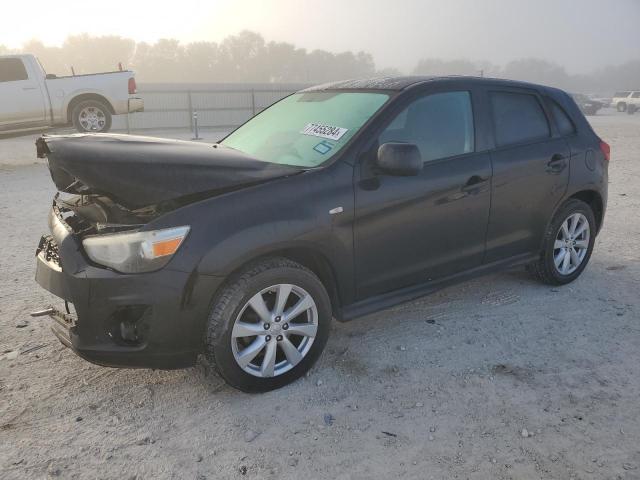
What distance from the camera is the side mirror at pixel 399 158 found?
3.10m

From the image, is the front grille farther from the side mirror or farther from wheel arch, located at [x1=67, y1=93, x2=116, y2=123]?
wheel arch, located at [x1=67, y1=93, x2=116, y2=123]

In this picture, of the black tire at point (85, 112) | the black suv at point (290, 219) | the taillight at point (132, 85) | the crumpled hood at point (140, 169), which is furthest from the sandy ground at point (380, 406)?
the taillight at point (132, 85)

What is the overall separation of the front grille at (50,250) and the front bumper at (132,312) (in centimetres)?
14

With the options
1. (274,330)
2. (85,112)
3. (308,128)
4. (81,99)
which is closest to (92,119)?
(85,112)

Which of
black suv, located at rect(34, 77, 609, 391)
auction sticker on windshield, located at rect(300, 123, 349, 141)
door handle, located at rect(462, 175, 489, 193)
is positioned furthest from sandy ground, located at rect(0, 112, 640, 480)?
auction sticker on windshield, located at rect(300, 123, 349, 141)

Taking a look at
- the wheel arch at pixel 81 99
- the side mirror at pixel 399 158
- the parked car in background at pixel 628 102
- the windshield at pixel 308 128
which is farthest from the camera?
the parked car in background at pixel 628 102

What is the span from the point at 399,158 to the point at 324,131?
648mm

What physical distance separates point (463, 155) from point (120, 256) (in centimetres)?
233

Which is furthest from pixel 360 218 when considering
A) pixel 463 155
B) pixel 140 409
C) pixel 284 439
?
pixel 140 409

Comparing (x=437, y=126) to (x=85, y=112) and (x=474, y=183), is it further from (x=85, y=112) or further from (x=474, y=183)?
(x=85, y=112)

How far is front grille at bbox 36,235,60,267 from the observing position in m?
2.99

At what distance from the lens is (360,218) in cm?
323

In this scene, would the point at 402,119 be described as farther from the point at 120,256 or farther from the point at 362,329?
the point at 120,256

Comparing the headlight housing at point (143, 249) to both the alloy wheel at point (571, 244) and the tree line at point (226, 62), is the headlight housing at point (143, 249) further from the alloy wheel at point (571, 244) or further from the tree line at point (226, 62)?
the tree line at point (226, 62)
